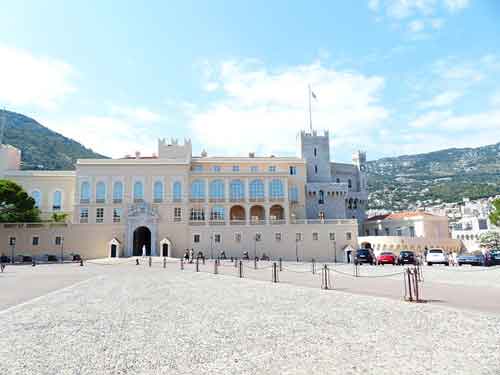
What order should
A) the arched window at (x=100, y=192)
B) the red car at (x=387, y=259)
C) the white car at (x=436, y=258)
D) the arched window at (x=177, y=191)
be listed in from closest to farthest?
the white car at (x=436, y=258)
the red car at (x=387, y=259)
the arched window at (x=100, y=192)
the arched window at (x=177, y=191)

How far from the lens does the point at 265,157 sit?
64.8 m

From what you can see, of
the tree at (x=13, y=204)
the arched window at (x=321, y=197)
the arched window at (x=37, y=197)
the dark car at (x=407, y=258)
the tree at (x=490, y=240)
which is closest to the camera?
the dark car at (x=407, y=258)

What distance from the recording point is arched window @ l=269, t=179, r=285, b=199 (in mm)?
56688

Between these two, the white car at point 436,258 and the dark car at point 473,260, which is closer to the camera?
the dark car at point 473,260

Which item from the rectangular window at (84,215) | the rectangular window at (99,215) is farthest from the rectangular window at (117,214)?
the rectangular window at (84,215)

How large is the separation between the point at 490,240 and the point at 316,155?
29318mm

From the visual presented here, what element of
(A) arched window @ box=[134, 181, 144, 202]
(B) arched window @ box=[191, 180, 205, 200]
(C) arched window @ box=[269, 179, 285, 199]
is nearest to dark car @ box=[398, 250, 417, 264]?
(C) arched window @ box=[269, 179, 285, 199]

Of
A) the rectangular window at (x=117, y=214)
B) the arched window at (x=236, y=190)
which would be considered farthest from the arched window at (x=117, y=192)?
the arched window at (x=236, y=190)

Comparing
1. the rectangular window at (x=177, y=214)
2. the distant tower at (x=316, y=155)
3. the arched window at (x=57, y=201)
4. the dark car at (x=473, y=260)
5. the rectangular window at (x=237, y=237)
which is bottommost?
the dark car at (x=473, y=260)

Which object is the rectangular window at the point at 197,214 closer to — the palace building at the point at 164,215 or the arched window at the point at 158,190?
the palace building at the point at 164,215

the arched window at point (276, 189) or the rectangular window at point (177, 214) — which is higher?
the arched window at point (276, 189)

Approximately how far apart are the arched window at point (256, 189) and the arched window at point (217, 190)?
4181mm

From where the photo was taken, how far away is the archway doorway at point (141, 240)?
5375 centimetres

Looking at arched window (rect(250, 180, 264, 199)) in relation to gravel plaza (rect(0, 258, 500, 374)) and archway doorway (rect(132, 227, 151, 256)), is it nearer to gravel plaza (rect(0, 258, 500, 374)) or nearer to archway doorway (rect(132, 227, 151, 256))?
archway doorway (rect(132, 227, 151, 256))
